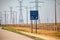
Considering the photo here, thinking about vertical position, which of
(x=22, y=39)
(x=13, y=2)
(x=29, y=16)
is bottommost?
(x=22, y=39)

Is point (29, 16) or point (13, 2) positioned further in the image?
point (29, 16)

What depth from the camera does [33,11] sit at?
12906 millimetres

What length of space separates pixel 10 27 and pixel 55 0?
432 centimetres

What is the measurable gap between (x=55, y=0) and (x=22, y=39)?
6046mm

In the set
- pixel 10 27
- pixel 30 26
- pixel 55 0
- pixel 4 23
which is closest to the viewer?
pixel 4 23

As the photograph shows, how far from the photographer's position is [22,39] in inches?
392

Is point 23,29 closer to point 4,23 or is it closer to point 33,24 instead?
point 33,24

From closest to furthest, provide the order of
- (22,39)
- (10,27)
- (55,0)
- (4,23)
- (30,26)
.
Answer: (22,39) < (4,23) < (10,27) < (30,26) < (55,0)

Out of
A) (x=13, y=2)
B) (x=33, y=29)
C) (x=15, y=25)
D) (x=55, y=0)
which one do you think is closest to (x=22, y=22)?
(x=15, y=25)

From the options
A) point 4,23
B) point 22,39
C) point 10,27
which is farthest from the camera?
point 10,27

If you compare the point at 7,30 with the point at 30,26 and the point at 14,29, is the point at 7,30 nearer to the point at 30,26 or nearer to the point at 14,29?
the point at 14,29

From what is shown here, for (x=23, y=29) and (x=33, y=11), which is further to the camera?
(x=23, y=29)

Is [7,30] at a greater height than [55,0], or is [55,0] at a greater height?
[55,0]

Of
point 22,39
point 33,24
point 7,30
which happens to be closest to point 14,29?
point 7,30
